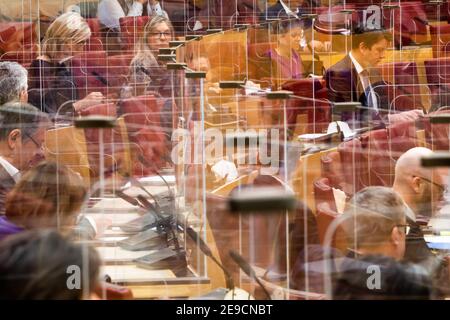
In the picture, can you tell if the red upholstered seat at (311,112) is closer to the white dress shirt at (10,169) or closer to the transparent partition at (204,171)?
the transparent partition at (204,171)

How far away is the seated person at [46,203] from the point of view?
147 cm

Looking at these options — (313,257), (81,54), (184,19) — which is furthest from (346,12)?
(313,257)

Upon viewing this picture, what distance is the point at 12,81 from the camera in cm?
255

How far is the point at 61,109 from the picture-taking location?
230 cm

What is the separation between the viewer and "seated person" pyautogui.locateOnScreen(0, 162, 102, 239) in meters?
1.47

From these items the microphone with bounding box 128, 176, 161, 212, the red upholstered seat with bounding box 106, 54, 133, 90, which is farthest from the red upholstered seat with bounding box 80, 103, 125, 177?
the red upholstered seat with bounding box 106, 54, 133, 90

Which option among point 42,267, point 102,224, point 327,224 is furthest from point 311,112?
point 42,267

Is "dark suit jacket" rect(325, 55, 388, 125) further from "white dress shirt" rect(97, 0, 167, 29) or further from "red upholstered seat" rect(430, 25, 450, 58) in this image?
"white dress shirt" rect(97, 0, 167, 29)

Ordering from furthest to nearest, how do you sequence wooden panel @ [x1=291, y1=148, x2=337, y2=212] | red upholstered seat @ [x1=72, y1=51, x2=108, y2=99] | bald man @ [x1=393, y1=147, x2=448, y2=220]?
red upholstered seat @ [x1=72, y1=51, x2=108, y2=99]
bald man @ [x1=393, y1=147, x2=448, y2=220]
wooden panel @ [x1=291, y1=148, x2=337, y2=212]

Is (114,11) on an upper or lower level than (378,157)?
upper

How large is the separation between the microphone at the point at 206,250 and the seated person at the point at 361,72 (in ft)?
3.34

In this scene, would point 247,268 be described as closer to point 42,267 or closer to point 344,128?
point 42,267

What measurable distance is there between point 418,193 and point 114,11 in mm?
1575
